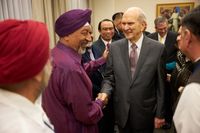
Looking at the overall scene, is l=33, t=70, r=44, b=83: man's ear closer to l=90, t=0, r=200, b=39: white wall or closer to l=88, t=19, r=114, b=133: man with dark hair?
l=88, t=19, r=114, b=133: man with dark hair

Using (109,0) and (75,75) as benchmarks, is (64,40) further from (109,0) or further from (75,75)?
(109,0)

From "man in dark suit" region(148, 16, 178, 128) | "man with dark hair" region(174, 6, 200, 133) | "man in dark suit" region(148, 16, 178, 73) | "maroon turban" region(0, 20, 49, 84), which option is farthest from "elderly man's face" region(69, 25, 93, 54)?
"man in dark suit" region(148, 16, 178, 73)

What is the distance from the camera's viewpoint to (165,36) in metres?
3.96

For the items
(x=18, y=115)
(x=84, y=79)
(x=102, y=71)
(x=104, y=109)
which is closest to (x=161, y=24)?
(x=102, y=71)

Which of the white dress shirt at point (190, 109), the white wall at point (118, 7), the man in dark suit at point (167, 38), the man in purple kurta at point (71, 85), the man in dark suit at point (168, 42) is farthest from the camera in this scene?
the white wall at point (118, 7)

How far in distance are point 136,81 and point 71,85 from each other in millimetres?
770

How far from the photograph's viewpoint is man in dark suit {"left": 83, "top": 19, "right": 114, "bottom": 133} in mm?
2826

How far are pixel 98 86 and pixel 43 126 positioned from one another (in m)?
1.91

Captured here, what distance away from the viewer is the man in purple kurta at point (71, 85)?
5.15 feet

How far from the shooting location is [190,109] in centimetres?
116

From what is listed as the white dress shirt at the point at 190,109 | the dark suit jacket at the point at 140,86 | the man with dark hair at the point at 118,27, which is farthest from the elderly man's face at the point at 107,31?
the white dress shirt at the point at 190,109

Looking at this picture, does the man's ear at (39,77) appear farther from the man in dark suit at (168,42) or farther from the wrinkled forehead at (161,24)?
the wrinkled forehead at (161,24)

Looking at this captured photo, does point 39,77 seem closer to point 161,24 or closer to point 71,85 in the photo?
point 71,85

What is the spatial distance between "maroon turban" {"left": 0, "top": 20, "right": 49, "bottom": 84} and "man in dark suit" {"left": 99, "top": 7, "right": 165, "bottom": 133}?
1.27 meters
